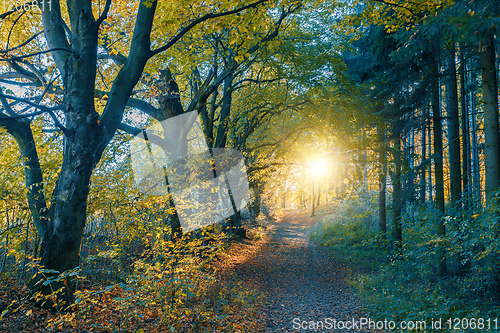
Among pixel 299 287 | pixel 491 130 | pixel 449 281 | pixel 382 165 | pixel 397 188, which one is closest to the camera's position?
pixel 491 130

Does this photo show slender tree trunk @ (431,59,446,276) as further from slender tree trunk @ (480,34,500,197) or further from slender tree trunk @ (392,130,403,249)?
slender tree trunk @ (480,34,500,197)

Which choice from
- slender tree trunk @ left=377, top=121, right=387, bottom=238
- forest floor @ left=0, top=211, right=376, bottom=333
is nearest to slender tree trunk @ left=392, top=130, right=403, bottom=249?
slender tree trunk @ left=377, top=121, right=387, bottom=238

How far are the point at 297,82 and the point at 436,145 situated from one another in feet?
19.0

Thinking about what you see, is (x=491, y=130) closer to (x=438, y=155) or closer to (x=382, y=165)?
(x=438, y=155)

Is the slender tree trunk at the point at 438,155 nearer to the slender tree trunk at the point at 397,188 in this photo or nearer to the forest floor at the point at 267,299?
the slender tree trunk at the point at 397,188

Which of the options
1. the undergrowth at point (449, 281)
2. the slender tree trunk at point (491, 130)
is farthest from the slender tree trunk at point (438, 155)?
the slender tree trunk at point (491, 130)

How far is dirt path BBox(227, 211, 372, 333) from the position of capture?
20.5 ft

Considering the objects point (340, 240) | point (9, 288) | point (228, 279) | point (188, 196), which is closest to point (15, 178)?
point (9, 288)

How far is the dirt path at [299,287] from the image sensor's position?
246 inches

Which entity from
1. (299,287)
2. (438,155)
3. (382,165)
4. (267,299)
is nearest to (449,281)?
(438,155)

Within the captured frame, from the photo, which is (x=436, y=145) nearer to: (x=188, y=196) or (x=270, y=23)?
(x=270, y=23)

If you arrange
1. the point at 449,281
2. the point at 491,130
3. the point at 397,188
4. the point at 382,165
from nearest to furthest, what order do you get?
the point at 491,130, the point at 449,281, the point at 397,188, the point at 382,165

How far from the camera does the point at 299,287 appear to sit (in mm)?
8938

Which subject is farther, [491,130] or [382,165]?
[382,165]
